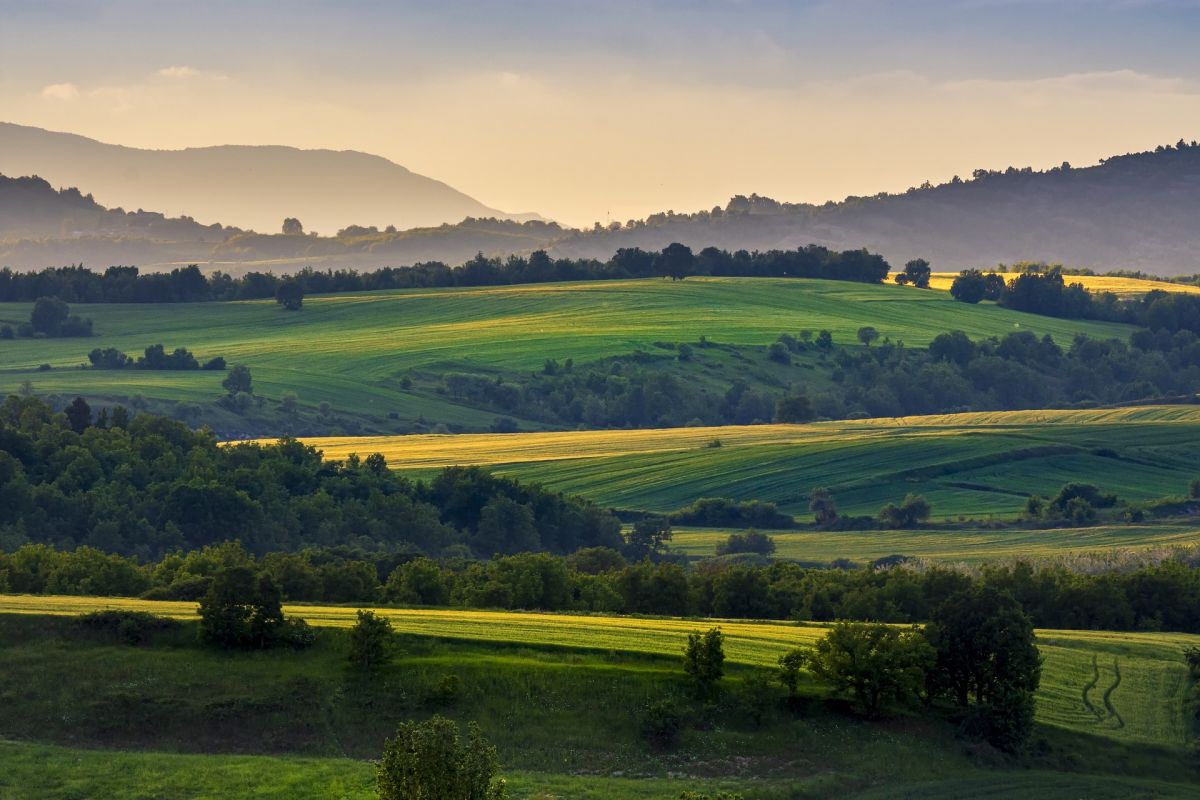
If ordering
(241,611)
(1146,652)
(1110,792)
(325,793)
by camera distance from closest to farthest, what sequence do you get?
1. (325,793)
2. (1110,792)
3. (241,611)
4. (1146,652)

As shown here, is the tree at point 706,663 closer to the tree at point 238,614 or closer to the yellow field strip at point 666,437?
the tree at point 238,614

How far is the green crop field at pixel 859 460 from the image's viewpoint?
150m

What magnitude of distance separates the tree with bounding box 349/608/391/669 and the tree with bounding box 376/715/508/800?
18840 mm

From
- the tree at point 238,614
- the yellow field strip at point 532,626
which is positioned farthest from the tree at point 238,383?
the tree at point 238,614

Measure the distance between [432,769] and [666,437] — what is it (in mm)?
145132

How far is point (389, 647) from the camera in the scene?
2304 inches

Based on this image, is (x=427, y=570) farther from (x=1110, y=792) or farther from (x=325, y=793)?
(x=1110, y=792)

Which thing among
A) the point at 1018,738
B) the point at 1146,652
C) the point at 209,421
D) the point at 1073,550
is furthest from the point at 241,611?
the point at 209,421

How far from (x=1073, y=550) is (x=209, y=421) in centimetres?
10097

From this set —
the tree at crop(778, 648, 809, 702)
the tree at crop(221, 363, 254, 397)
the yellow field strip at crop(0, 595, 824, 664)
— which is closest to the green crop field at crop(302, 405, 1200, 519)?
the tree at crop(221, 363, 254, 397)

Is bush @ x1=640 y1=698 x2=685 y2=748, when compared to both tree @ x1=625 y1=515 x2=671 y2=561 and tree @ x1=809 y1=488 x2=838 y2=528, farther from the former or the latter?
tree @ x1=809 y1=488 x2=838 y2=528

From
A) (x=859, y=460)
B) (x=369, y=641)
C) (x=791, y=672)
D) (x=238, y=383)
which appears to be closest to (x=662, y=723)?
(x=791, y=672)

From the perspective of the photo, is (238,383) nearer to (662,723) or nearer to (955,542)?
(955,542)

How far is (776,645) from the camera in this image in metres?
65.8
